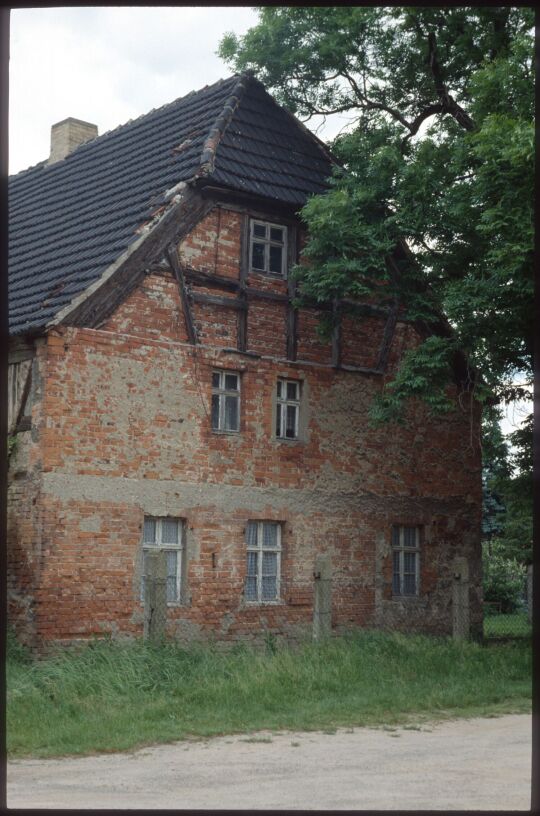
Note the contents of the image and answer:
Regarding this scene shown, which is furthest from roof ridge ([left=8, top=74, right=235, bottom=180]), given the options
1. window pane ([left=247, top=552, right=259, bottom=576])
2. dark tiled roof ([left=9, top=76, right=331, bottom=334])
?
window pane ([left=247, top=552, right=259, bottom=576])

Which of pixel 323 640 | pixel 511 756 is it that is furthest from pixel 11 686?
pixel 511 756

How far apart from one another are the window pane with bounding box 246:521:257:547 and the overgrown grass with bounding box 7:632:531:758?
8.83 feet

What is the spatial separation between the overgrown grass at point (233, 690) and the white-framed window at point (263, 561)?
7.84 feet

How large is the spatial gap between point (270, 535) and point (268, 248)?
15.5 ft

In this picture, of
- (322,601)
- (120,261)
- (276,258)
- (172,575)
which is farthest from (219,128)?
(322,601)

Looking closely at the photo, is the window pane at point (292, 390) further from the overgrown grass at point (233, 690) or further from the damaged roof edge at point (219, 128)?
the overgrown grass at point (233, 690)

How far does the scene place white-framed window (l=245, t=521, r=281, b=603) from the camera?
1655 centimetres

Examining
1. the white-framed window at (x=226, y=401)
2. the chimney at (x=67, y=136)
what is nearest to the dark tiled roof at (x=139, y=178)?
the chimney at (x=67, y=136)

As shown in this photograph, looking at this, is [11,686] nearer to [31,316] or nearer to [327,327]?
[31,316]

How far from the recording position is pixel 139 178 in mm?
17750

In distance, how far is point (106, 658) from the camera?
12852mm

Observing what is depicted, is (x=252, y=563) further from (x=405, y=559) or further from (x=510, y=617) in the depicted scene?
(x=510, y=617)

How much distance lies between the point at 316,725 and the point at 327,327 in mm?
8633

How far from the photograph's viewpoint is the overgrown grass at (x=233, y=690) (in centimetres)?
975
